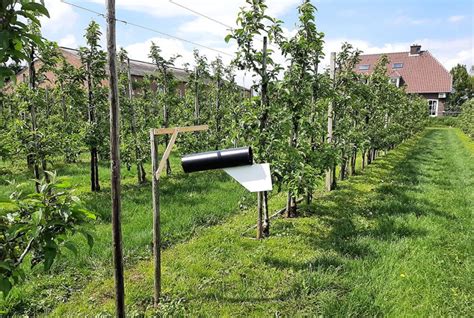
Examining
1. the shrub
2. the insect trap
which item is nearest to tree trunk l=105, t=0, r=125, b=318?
the insect trap

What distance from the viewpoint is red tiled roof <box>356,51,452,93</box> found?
166 ft

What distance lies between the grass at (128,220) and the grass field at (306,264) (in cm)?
4

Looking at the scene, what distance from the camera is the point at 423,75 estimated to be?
52375mm

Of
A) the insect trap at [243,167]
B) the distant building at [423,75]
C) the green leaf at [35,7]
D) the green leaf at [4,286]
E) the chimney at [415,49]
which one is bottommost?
the green leaf at [4,286]

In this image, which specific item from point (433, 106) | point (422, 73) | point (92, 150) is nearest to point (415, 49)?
point (422, 73)

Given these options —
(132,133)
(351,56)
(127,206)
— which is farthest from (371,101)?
(127,206)

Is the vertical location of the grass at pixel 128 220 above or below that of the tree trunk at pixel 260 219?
below

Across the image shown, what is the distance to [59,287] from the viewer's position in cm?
475

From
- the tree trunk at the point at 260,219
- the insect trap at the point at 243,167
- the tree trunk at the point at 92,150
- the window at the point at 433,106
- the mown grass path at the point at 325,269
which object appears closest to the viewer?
the insect trap at the point at 243,167

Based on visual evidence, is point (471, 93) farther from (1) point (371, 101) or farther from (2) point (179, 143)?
(2) point (179, 143)

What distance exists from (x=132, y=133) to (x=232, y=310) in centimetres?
830

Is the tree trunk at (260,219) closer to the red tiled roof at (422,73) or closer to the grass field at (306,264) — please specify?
the grass field at (306,264)

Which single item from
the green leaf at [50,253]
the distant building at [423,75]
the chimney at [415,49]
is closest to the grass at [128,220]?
the green leaf at [50,253]

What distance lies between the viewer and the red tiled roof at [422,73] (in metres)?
50.7
